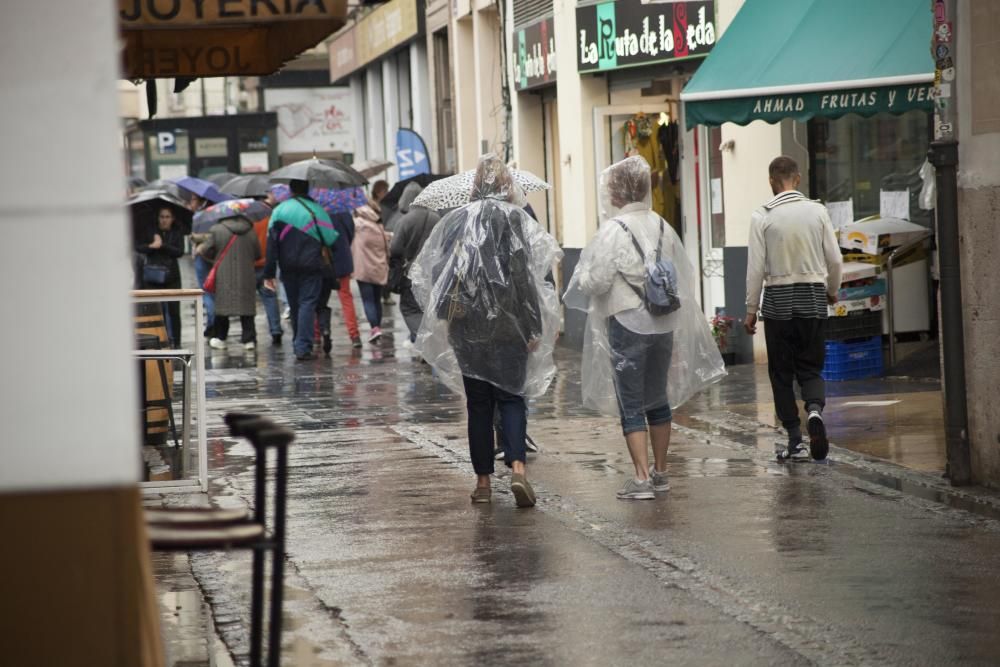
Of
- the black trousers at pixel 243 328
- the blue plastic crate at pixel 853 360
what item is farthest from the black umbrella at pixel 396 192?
the blue plastic crate at pixel 853 360

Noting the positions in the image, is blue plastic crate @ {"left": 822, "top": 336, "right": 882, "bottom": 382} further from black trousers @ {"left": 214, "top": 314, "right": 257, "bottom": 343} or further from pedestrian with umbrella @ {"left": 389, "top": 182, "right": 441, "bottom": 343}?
black trousers @ {"left": 214, "top": 314, "right": 257, "bottom": 343}

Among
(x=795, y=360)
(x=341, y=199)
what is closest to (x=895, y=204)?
(x=795, y=360)

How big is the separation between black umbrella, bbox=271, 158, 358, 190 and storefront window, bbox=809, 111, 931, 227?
6216mm

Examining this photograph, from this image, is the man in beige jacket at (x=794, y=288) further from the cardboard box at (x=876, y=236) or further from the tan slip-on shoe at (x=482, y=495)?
the cardboard box at (x=876, y=236)

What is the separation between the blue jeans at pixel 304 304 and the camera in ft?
61.3

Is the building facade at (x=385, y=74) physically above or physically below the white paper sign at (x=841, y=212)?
above

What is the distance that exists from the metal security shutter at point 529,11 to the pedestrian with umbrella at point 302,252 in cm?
398

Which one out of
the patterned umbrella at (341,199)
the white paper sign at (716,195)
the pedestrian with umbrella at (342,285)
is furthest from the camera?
the patterned umbrella at (341,199)

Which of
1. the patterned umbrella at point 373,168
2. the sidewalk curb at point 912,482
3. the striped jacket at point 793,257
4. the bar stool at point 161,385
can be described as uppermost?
the patterned umbrella at point 373,168

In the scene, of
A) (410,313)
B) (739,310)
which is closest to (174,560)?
(410,313)

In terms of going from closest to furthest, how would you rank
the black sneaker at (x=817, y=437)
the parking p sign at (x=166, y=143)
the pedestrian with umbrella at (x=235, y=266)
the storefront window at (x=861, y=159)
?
the black sneaker at (x=817, y=437), the storefront window at (x=861, y=159), the pedestrian with umbrella at (x=235, y=266), the parking p sign at (x=166, y=143)

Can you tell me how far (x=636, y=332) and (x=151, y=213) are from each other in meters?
9.90

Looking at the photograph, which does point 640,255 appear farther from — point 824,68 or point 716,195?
point 716,195

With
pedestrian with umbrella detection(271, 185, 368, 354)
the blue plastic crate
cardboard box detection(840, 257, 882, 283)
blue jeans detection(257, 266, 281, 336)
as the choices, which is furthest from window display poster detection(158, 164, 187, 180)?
the blue plastic crate
